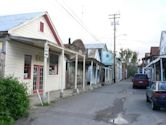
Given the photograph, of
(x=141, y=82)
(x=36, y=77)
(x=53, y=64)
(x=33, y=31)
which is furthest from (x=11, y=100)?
(x=141, y=82)

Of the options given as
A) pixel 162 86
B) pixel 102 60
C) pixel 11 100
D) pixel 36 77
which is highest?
pixel 102 60

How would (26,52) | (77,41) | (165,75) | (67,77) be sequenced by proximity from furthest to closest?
(77,41), (165,75), (67,77), (26,52)

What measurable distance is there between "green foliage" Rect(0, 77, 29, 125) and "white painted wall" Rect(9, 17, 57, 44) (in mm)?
6622

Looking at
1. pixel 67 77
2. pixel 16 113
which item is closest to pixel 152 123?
pixel 16 113

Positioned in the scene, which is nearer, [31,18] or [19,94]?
[19,94]

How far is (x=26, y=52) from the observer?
2006 centimetres

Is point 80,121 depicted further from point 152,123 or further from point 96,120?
point 152,123

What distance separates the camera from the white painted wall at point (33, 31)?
18928 mm

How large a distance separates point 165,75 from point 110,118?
22901 millimetres

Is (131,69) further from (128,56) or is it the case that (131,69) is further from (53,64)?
(53,64)

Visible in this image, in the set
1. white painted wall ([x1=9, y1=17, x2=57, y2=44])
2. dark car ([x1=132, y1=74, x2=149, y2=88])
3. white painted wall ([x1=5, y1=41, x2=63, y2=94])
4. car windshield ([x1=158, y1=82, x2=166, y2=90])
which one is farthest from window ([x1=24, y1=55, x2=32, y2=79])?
dark car ([x1=132, y1=74, x2=149, y2=88])

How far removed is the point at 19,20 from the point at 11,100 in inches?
420

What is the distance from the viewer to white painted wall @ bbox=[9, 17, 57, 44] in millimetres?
18928

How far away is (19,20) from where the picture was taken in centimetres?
2056
